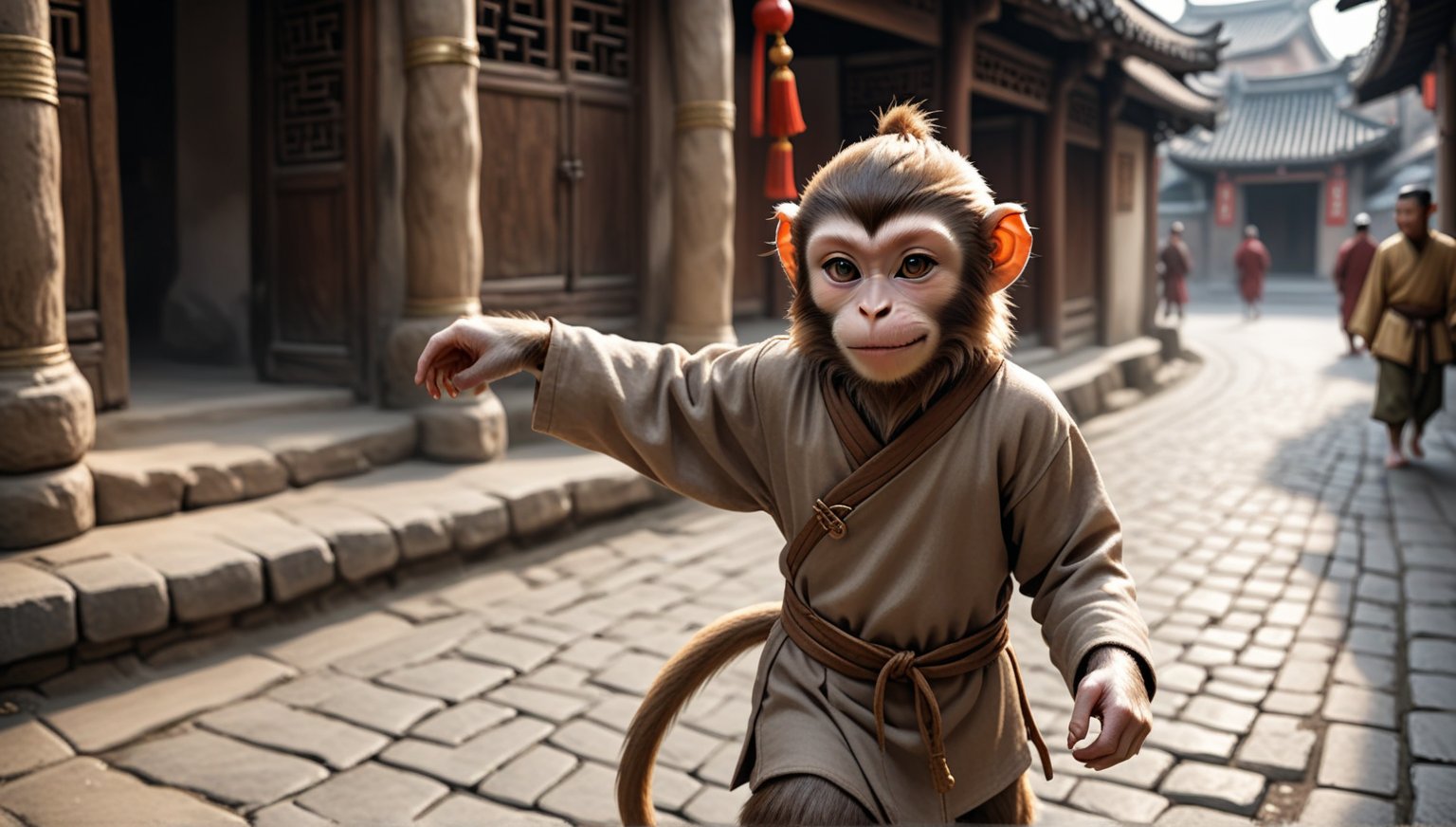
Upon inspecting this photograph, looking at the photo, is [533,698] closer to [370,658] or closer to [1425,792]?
[370,658]

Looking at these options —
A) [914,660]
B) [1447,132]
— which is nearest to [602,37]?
[914,660]

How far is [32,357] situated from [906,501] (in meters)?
3.71

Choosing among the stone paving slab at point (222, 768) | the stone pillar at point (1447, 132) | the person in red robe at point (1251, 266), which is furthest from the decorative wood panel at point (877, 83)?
the person in red robe at point (1251, 266)

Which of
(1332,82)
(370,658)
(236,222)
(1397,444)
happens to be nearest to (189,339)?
(236,222)

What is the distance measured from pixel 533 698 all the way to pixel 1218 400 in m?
10.3

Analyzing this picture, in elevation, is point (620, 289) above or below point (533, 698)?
above

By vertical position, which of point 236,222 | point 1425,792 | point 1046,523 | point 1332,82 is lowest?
point 1425,792

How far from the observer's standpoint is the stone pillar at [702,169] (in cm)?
711

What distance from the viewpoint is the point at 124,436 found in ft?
17.3

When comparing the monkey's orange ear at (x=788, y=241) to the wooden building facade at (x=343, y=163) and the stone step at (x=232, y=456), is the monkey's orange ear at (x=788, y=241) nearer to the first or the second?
the stone step at (x=232, y=456)

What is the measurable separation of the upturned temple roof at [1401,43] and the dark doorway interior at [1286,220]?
15766mm

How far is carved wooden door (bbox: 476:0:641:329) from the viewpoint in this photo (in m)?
6.93

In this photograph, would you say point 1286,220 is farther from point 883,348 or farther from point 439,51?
point 883,348

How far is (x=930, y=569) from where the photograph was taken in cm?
179
